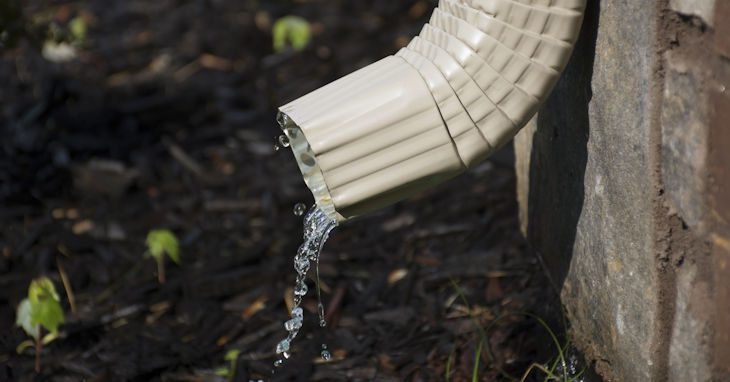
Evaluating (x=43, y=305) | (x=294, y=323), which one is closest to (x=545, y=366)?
(x=294, y=323)

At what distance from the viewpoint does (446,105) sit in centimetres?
172

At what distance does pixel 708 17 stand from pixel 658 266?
1.51ft

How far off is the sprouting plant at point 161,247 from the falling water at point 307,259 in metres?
0.48

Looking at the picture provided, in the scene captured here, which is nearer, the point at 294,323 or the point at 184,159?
the point at 294,323

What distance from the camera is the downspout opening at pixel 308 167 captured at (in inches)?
77.0

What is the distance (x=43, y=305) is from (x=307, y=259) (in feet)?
2.40

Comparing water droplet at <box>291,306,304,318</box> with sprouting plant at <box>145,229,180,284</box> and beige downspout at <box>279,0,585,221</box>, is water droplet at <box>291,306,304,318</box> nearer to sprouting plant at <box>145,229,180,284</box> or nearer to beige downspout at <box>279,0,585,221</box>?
sprouting plant at <box>145,229,180,284</box>

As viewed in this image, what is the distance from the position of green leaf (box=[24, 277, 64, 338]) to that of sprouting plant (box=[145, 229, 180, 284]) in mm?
466

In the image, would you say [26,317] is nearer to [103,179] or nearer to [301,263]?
[301,263]

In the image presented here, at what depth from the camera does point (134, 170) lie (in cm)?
365

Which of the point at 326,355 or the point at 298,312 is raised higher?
the point at 298,312

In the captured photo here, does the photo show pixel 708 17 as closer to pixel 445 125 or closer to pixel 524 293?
pixel 445 125

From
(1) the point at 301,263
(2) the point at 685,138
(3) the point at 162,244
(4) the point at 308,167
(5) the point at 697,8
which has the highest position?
(5) the point at 697,8

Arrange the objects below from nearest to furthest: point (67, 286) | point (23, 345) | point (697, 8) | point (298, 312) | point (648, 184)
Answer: point (697, 8) → point (648, 184) → point (298, 312) → point (23, 345) → point (67, 286)
